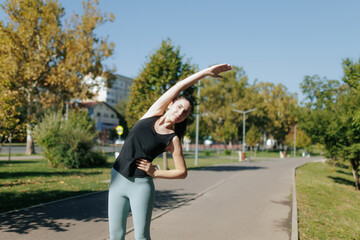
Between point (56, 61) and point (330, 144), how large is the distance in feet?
67.6

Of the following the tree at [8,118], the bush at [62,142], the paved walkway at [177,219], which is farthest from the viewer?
the bush at [62,142]

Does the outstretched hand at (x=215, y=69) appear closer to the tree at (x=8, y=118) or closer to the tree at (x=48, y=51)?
the tree at (x=8, y=118)

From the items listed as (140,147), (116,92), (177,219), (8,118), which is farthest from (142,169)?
(116,92)

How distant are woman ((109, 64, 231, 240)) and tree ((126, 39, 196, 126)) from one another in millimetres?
14491

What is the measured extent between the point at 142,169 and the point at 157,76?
15118 mm

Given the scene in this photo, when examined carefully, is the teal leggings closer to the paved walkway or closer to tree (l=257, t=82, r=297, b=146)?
the paved walkway

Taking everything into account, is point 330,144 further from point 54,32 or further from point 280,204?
point 54,32

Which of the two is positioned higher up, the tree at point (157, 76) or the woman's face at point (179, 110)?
the tree at point (157, 76)

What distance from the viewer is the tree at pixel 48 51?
23.2 meters

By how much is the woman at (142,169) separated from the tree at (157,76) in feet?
47.5

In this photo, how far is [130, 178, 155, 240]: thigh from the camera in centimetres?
252

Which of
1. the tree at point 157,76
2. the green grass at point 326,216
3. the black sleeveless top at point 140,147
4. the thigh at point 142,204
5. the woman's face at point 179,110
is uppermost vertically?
the tree at point 157,76

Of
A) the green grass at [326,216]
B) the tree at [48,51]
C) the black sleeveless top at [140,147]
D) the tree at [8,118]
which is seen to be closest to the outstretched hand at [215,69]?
the black sleeveless top at [140,147]

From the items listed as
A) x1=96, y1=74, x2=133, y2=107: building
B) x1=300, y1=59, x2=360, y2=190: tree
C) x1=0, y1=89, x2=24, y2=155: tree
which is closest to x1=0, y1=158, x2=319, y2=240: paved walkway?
x1=0, y1=89, x2=24, y2=155: tree
